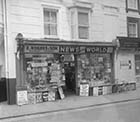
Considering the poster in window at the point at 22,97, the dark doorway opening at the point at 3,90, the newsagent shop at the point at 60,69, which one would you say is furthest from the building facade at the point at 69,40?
the dark doorway opening at the point at 3,90

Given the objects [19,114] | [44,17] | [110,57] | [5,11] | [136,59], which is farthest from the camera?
[136,59]

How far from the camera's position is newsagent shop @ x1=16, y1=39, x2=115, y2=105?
1195 centimetres

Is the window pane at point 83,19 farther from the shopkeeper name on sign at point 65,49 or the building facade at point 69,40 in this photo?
the shopkeeper name on sign at point 65,49

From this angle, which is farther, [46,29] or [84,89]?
[84,89]

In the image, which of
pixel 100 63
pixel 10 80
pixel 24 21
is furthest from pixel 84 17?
pixel 10 80

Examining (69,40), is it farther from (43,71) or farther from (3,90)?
(3,90)

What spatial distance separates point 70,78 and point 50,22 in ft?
13.1

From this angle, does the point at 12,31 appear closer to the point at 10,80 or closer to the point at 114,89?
the point at 10,80

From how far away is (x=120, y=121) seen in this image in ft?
24.9

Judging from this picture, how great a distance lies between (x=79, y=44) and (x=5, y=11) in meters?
4.42

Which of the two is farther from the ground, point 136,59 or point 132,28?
point 132,28

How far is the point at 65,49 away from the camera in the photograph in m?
13.0

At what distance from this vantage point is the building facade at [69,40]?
11.8 m

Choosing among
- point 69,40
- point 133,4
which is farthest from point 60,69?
point 133,4
